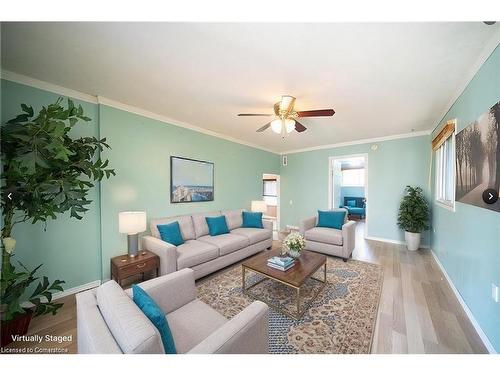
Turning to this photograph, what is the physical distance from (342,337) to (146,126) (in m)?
3.55

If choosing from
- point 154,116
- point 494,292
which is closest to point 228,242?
point 154,116

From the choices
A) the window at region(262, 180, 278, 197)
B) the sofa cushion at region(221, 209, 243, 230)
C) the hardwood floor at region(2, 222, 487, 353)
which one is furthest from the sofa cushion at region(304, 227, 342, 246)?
the window at region(262, 180, 278, 197)

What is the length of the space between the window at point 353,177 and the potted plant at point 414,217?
416 centimetres

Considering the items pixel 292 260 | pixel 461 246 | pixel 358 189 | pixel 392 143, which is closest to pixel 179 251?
pixel 292 260

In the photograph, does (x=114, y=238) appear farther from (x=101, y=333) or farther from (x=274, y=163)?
(x=274, y=163)

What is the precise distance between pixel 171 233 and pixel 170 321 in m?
1.58

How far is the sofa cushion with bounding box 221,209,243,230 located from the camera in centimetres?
373

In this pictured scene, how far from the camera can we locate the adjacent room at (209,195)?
1.39 metres

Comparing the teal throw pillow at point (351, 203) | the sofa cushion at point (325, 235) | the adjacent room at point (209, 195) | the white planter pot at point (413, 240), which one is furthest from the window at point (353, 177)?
the sofa cushion at point (325, 235)

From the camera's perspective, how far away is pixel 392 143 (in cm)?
431

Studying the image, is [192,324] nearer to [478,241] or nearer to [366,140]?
[478,241]

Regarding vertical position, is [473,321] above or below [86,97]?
below

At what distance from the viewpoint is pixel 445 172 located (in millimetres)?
3139

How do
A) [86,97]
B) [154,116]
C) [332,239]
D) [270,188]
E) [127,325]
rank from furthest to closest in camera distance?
[270,188]
[332,239]
[154,116]
[86,97]
[127,325]
